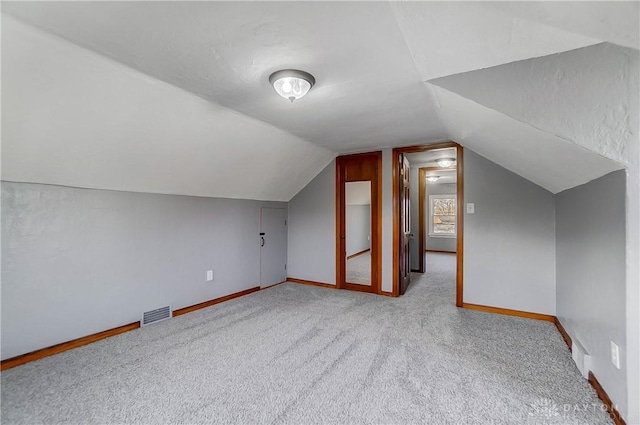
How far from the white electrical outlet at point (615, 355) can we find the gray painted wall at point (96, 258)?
3.66 meters

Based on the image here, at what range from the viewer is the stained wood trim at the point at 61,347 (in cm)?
211

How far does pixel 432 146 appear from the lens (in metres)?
3.74

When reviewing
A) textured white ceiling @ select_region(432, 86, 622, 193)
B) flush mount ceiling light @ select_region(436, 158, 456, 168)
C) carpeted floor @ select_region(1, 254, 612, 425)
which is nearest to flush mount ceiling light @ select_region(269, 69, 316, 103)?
textured white ceiling @ select_region(432, 86, 622, 193)

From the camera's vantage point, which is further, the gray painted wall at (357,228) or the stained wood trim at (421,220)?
the gray painted wall at (357,228)

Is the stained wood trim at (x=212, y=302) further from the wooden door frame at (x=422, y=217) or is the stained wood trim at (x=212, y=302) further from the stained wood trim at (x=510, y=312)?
the wooden door frame at (x=422, y=217)

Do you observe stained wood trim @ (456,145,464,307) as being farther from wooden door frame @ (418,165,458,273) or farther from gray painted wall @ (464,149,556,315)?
wooden door frame @ (418,165,458,273)

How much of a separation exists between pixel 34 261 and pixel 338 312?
9.25 feet

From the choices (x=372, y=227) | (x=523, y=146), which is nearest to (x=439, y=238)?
(x=372, y=227)

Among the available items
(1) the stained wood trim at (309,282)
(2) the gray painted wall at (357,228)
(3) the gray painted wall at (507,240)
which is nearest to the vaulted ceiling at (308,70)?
(3) the gray painted wall at (507,240)

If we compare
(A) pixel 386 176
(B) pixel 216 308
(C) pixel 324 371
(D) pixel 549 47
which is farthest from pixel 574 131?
(B) pixel 216 308

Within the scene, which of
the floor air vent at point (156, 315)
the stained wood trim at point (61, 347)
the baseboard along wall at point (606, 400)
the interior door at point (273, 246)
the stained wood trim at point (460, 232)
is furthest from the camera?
the interior door at point (273, 246)

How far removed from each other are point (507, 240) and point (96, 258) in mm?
4283

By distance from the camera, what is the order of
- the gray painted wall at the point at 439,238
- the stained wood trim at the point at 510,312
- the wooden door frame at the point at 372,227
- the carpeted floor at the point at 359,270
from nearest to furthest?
the stained wood trim at the point at 510,312, the wooden door frame at the point at 372,227, the carpeted floor at the point at 359,270, the gray painted wall at the point at 439,238

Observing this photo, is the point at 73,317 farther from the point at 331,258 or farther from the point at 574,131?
the point at 574,131
